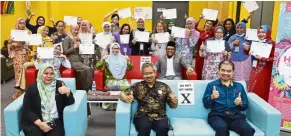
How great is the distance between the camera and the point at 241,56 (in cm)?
474

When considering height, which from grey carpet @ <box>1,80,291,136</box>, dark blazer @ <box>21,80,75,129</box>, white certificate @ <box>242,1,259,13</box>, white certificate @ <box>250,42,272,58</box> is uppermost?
white certificate @ <box>242,1,259,13</box>

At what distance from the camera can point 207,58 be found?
4.82 m

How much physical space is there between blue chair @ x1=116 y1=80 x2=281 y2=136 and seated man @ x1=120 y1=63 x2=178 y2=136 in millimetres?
103

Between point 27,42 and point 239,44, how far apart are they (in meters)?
3.36

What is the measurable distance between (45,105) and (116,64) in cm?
184

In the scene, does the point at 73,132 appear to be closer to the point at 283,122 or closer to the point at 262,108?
the point at 262,108

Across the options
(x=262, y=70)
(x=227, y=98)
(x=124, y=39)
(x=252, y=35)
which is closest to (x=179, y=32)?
(x=124, y=39)

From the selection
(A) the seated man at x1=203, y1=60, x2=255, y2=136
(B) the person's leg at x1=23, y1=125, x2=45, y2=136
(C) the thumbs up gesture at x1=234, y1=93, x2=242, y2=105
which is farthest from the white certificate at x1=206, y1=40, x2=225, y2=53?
(B) the person's leg at x1=23, y1=125, x2=45, y2=136

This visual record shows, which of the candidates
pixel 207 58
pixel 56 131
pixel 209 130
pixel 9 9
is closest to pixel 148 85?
pixel 209 130

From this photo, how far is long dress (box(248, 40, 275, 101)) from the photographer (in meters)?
4.57

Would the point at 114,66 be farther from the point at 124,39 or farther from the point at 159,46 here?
the point at 159,46

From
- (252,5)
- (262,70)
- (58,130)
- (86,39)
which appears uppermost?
(252,5)

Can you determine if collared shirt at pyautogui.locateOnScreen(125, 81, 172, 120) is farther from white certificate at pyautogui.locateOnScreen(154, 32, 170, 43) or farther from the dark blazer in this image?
white certificate at pyautogui.locateOnScreen(154, 32, 170, 43)

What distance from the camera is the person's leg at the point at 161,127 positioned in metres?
2.99
